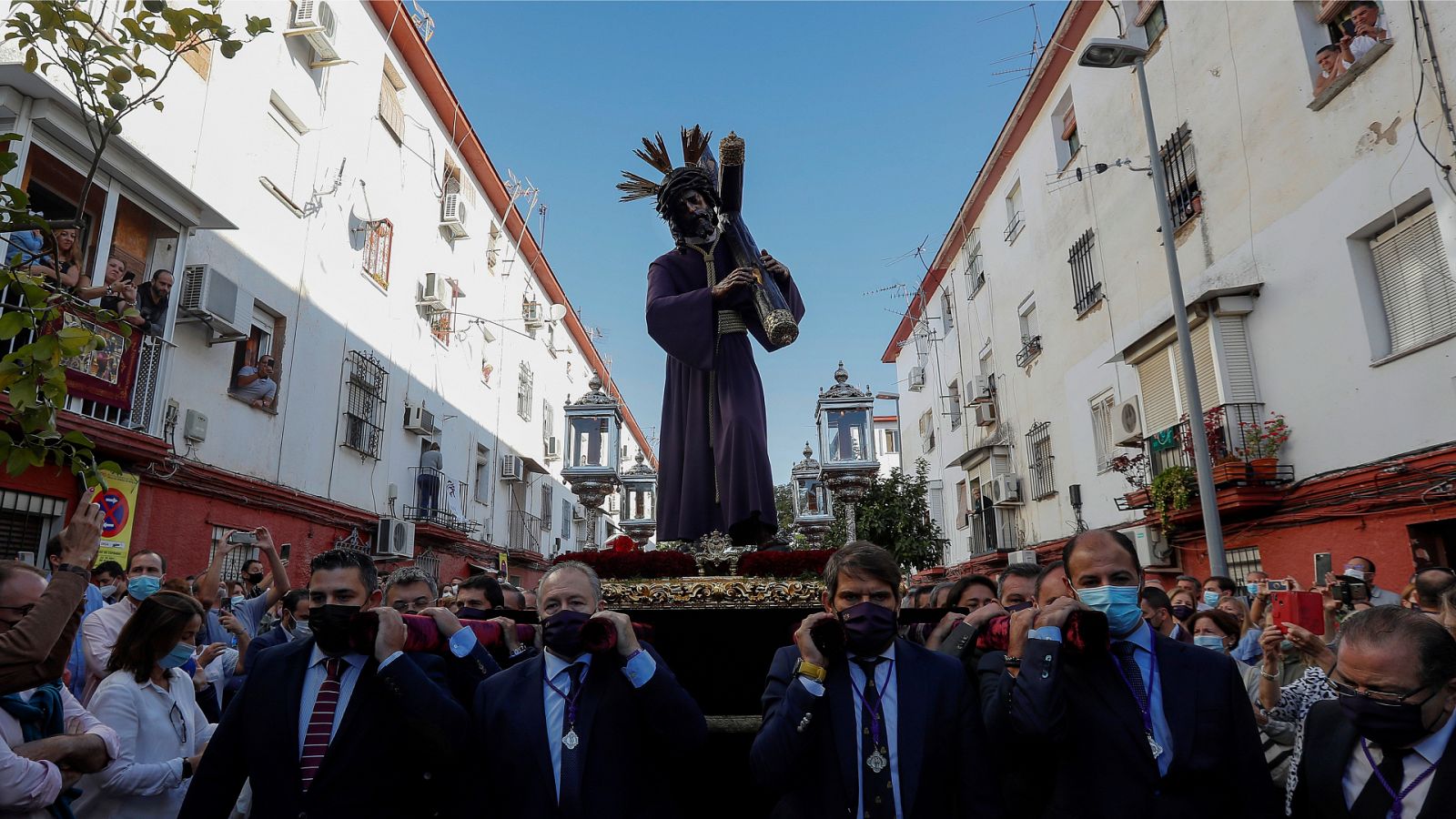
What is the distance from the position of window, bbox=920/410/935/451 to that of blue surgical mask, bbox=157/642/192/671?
28255 mm

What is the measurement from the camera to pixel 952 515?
27781 mm

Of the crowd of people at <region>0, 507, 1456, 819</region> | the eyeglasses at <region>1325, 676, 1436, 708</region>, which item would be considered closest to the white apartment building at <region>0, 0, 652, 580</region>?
the crowd of people at <region>0, 507, 1456, 819</region>

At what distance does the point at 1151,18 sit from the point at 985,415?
1112cm

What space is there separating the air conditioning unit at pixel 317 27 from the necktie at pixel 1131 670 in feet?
49.5

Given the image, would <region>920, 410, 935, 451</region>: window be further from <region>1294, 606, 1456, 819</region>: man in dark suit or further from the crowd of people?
<region>1294, 606, 1456, 819</region>: man in dark suit

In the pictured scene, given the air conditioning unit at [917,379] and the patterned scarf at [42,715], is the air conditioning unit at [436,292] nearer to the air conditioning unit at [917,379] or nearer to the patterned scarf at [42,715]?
the air conditioning unit at [917,379]

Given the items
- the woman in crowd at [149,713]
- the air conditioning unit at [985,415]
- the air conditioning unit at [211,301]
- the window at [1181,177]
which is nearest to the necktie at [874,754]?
the woman in crowd at [149,713]

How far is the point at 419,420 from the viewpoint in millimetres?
18438

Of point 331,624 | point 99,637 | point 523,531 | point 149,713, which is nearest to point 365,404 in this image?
point 523,531

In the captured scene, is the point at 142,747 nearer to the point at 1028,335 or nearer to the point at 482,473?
the point at 1028,335

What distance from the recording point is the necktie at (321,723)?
2.75 m

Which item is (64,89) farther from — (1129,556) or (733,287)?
(1129,556)

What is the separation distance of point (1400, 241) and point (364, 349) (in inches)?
636

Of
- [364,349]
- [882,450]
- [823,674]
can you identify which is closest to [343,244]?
[364,349]
